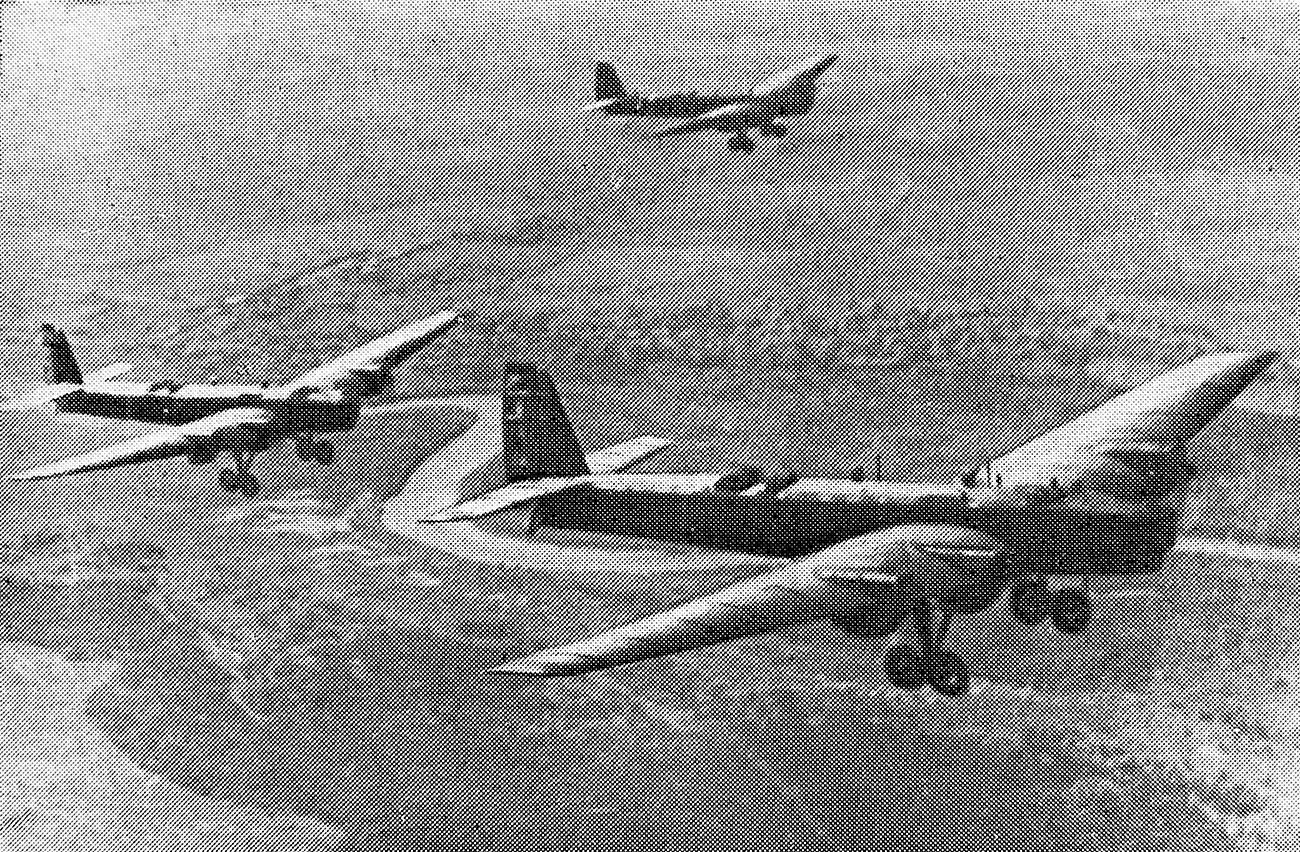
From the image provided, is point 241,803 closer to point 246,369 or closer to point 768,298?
point 246,369

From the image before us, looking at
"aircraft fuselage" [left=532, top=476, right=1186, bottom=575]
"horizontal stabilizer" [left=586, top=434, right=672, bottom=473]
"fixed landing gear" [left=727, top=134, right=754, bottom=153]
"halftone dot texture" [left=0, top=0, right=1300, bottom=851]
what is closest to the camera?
"halftone dot texture" [left=0, top=0, right=1300, bottom=851]

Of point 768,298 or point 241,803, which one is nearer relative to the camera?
point 241,803

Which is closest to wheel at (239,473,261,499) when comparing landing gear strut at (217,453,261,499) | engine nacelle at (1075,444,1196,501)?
landing gear strut at (217,453,261,499)

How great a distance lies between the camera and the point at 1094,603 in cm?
176

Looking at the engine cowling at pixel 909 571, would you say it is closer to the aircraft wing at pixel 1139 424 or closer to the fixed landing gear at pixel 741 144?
the aircraft wing at pixel 1139 424

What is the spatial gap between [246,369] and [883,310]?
1.14 metres

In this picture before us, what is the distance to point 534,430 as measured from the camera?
1.92 metres

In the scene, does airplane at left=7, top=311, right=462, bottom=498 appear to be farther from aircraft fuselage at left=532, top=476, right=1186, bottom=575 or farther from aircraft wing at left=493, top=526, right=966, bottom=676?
aircraft wing at left=493, top=526, right=966, bottom=676

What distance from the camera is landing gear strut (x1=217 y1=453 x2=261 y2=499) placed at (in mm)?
1875

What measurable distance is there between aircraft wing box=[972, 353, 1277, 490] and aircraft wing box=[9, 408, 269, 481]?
130cm

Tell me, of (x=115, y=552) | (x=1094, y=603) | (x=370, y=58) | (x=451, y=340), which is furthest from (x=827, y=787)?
→ (x=370, y=58)

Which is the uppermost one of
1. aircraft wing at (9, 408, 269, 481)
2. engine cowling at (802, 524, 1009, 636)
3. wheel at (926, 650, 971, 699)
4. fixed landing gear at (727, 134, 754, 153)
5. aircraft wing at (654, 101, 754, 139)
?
aircraft wing at (654, 101, 754, 139)

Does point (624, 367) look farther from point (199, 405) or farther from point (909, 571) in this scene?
point (199, 405)

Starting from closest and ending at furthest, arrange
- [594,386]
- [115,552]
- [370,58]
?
[115,552], [594,386], [370,58]
